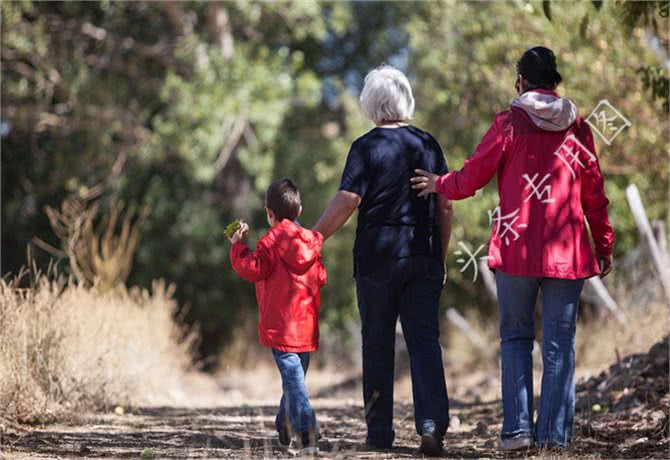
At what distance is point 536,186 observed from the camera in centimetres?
550

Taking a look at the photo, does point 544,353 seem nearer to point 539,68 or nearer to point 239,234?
point 539,68

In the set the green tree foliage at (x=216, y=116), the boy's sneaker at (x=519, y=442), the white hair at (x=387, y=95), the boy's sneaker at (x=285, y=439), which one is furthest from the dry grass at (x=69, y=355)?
the green tree foliage at (x=216, y=116)

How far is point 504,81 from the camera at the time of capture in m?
13.8

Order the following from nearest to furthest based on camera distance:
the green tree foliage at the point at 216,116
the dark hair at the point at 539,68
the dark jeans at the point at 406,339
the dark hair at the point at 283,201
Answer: the dark hair at the point at 539,68, the dark jeans at the point at 406,339, the dark hair at the point at 283,201, the green tree foliage at the point at 216,116

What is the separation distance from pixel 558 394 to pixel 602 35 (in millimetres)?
8643

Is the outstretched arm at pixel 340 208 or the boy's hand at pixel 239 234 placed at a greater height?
the outstretched arm at pixel 340 208

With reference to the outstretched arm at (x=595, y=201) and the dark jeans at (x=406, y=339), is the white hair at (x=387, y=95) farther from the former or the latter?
the outstretched arm at (x=595, y=201)

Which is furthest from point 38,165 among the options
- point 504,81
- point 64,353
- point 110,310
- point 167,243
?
point 64,353

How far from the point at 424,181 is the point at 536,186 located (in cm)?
54

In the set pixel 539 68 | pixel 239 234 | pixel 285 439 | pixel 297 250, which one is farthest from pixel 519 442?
pixel 539 68

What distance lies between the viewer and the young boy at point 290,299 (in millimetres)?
5660

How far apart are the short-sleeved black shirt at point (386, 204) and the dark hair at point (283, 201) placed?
0.28 metres

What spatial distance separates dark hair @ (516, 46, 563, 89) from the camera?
5.58 metres

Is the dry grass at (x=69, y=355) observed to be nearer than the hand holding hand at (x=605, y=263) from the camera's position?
No
